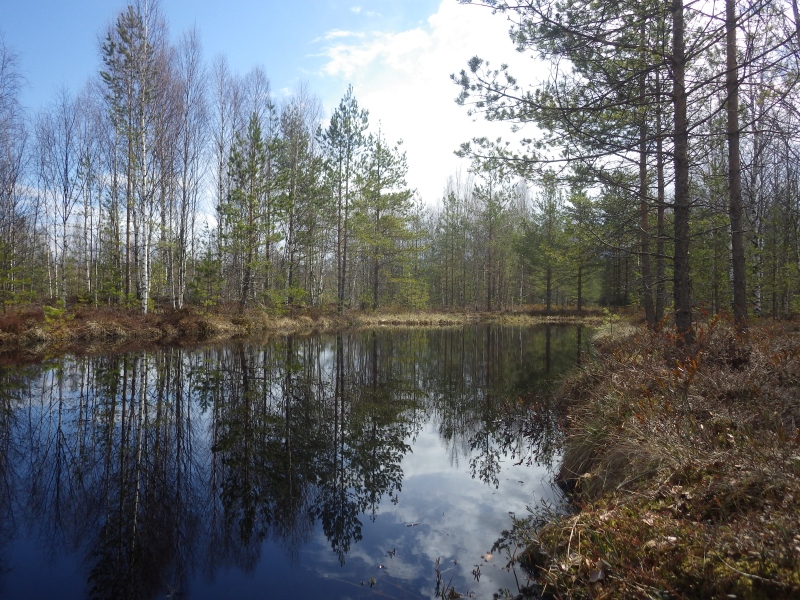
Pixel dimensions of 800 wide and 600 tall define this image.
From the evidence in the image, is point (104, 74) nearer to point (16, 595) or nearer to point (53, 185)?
point (53, 185)

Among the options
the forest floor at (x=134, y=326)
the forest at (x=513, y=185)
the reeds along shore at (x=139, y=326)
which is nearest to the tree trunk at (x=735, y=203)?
the forest at (x=513, y=185)

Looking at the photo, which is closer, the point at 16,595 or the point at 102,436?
the point at 16,595

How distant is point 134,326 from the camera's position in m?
16.5

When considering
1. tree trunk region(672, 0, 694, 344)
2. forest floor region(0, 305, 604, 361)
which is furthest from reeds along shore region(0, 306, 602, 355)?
tree trunk region(672, 0, 694, 344)

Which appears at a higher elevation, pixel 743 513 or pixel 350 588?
pixel 743 513

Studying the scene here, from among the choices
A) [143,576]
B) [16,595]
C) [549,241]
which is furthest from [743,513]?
[549,241]

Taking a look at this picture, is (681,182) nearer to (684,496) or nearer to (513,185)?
(684,496)

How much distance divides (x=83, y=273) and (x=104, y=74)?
20.7 meters

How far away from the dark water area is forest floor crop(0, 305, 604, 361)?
520cm

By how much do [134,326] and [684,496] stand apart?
18.2 metres

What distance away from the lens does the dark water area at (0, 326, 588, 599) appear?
3125 millimetres

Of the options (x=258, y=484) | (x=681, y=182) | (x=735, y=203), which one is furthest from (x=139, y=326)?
A: (x=735, y=203)

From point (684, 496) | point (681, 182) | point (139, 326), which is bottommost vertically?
point (684, 496)

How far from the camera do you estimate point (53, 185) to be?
25688 millimetres
